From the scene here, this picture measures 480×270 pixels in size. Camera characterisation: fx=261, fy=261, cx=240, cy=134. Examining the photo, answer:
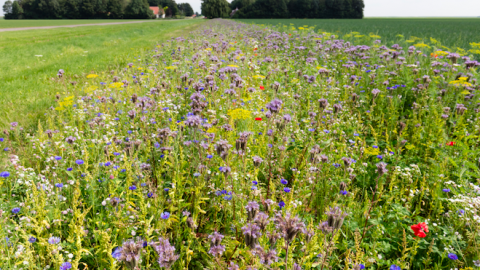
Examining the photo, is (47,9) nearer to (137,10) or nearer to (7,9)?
(7,9)

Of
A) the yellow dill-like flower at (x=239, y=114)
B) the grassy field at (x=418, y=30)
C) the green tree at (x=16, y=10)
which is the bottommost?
the yellow dill-like flower at (x=239, y=114)

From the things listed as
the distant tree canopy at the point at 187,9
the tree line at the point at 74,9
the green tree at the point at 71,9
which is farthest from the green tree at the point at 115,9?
the distant tree canopy at the point at 187,9

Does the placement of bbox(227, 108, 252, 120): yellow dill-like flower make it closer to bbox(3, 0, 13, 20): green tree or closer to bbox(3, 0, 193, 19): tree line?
bbox(3, 0, 193, 19): tree line

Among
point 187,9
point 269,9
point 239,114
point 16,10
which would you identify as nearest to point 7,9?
point 16,10

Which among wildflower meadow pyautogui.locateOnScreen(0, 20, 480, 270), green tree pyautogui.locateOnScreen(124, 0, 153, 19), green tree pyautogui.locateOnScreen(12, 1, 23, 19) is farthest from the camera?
green tree pyautogui.locateOnScreen(124, 0, 153, 19)

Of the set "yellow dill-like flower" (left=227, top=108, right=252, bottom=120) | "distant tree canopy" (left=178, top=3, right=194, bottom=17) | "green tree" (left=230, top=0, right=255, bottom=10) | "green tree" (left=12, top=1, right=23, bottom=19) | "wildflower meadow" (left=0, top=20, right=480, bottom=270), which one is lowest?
"wildflower meadow" (left=0, top=20, right=480, bottom=270)

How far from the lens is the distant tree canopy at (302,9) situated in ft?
236

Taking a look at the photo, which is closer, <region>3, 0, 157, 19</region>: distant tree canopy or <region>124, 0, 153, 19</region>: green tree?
<region>3, 0, 157, 19</region>: distant tree canopy

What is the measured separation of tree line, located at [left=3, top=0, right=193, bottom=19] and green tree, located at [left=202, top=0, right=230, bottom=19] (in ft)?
71.1

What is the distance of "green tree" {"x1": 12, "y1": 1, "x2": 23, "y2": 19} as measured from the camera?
74562 mm

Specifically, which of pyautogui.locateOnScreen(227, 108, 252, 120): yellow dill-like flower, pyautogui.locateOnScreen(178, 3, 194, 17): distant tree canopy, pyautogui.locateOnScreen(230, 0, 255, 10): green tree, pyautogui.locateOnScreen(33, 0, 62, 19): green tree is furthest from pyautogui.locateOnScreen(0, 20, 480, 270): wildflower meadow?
pyautogui.locateOnScreen(178, 3, 194, 17): distant tree canopy

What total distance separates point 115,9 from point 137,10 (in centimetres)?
627

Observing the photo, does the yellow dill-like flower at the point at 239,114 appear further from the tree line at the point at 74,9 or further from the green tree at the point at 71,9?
the green tree at the point at 71,9

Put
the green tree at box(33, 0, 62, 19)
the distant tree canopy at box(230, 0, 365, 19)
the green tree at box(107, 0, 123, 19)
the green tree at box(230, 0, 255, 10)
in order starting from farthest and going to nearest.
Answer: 1. the green tree at box(230, 0, 255, 10)
2. the green tree at box(107, 0, 123, 19)
3. the green tree at box(33, 0, 62, 19)
4. the distant tree canopy at box(230, 0, 365, 19)
